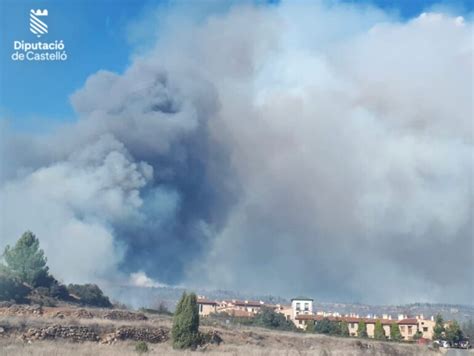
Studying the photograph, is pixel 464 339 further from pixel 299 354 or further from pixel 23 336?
pixel 23 336

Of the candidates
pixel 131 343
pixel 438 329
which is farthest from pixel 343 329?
pixel 131 343

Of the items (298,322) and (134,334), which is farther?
(298,322)

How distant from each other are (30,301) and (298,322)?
3370cm

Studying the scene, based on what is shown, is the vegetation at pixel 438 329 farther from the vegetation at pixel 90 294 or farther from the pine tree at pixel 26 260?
the pine tree at pixel 26 260

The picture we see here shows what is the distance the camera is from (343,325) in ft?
145

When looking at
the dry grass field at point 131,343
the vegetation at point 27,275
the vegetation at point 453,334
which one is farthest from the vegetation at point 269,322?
the vegetation at point 27,275

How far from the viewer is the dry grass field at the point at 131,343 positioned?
1566 centimetres

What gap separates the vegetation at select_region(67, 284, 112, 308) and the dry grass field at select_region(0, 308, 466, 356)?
10023 mm

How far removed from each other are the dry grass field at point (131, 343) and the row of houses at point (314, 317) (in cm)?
2137

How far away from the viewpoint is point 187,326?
19062mm

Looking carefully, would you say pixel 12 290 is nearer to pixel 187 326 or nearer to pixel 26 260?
pixel 26 260

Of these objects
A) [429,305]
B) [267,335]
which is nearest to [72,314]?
[267,335]

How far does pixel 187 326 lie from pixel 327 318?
32600 millimetres

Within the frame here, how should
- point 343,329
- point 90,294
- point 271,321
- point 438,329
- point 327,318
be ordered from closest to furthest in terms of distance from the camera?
point 90,294 < point 343,329 < point 271,321 < point 438,329 < point 327,318
